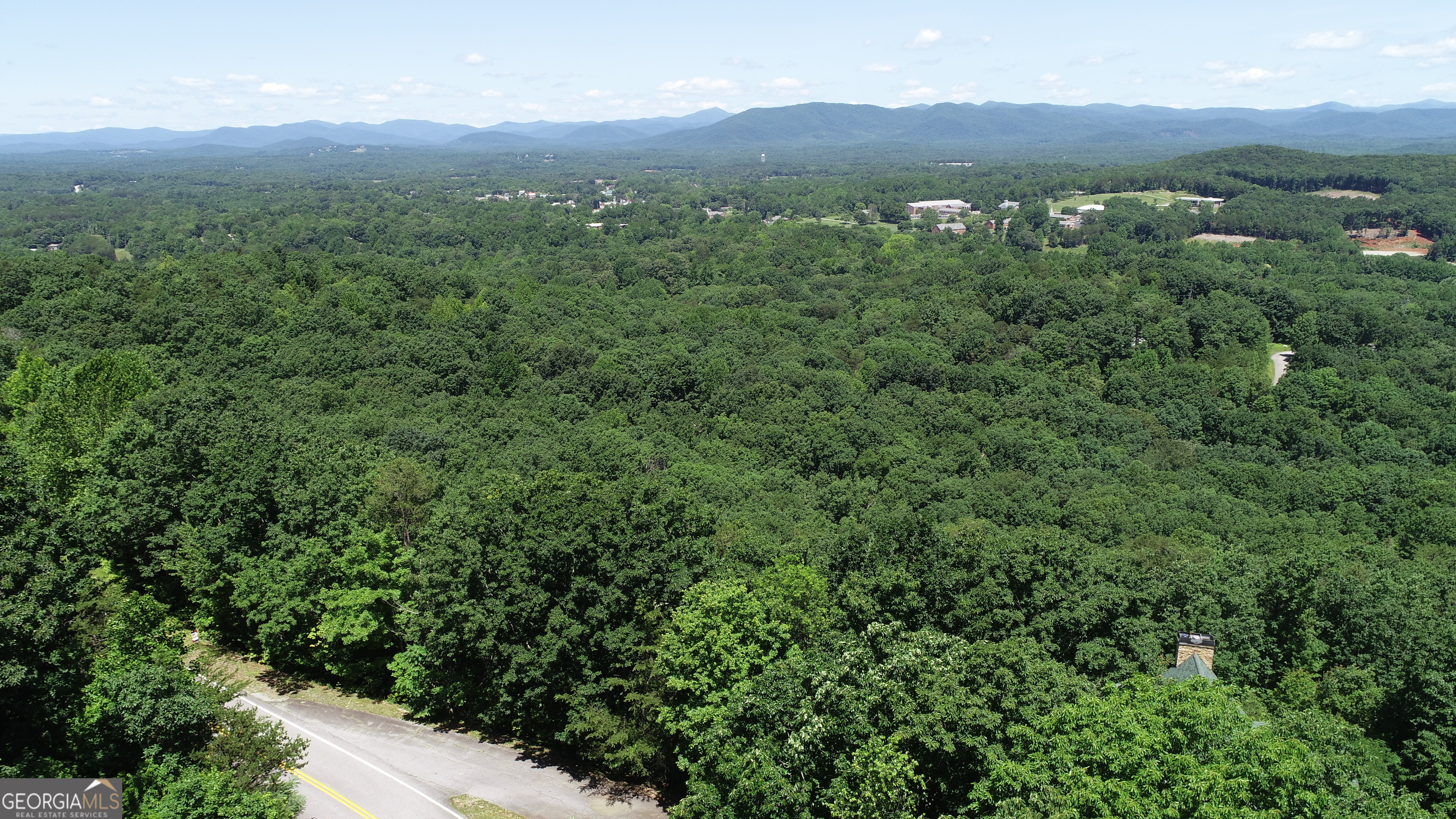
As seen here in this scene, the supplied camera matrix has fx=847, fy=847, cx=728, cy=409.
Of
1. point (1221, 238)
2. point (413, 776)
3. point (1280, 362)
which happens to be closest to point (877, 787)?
point (413, 776)

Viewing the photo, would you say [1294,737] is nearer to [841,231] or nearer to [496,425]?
[496,425]

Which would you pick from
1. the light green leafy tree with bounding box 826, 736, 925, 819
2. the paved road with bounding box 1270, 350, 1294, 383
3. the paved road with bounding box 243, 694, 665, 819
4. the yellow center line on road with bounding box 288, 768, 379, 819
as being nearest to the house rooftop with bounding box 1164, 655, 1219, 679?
the light green leafy tree with bounding box 826, 736, 925, 819

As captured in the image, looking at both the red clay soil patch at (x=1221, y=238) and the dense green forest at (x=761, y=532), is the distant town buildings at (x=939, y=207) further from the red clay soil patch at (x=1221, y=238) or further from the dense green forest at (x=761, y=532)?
the dense green forest at (x=761, y=532)

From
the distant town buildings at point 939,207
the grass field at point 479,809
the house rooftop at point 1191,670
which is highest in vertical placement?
the distant town buildings at point 939,207

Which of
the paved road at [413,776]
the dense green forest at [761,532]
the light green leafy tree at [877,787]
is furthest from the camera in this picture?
the paved road at [413,776]

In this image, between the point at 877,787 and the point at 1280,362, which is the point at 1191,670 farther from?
the point at 1280,362

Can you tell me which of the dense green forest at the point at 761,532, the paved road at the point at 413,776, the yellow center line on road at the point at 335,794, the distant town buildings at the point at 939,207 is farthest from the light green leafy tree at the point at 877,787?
the distant town buildings at the point at 939,207
